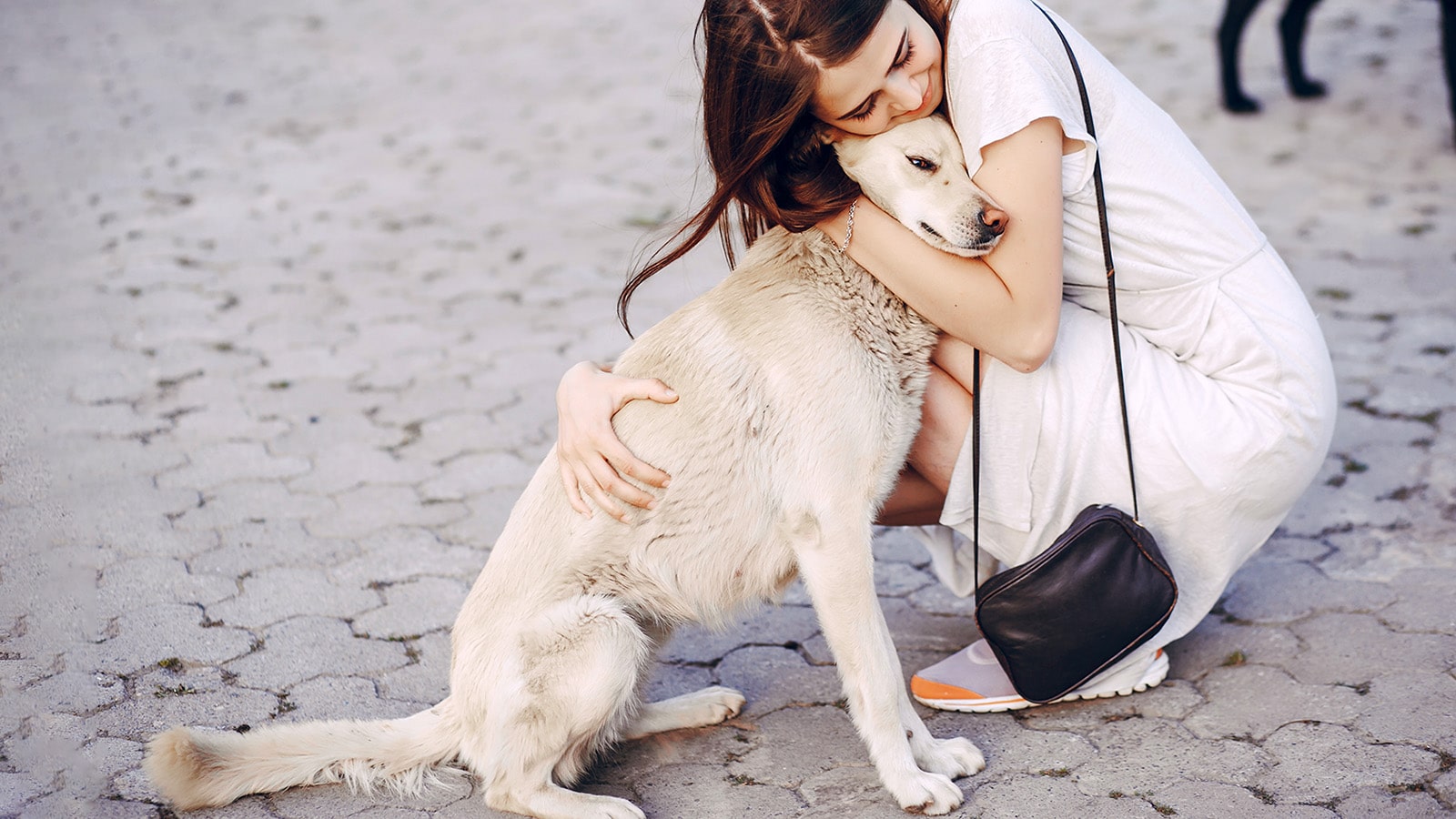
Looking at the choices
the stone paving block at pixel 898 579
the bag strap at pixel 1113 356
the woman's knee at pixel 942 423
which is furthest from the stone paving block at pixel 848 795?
the stone paving block at pixel 898 579

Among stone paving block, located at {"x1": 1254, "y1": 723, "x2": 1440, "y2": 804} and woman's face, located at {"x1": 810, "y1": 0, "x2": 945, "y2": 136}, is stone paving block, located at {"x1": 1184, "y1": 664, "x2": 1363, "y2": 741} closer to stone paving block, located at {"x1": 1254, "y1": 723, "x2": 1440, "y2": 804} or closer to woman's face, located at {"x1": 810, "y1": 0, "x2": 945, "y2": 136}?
stone paving block, located at {"x1": 1254, "y1": 723, "x2": 1440, "y2": 804}

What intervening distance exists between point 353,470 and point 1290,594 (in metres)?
2.80

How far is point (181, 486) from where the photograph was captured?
366 centimetres

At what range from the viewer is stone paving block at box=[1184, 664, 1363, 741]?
8.35ft

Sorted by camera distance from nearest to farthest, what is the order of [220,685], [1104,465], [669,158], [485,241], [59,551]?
1. [1104,465]
2. [220,685]
3. [59,551]
4. [485,241]
5. [669,158]

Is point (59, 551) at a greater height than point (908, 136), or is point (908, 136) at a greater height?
point (908, 136)

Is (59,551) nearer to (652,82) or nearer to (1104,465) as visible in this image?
(1104,465)

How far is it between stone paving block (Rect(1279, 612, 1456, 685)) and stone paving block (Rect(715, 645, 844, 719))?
3.55ft

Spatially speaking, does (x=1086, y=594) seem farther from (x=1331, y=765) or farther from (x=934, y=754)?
(x=1331, y=765)

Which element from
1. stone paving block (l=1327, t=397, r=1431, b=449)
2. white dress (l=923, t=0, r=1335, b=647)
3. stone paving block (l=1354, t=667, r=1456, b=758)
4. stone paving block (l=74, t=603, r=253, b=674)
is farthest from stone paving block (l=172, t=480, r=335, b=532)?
stone paving block (l=1327, t=397, r=1431, b=449)

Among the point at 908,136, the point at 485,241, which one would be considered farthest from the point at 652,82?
the point at 908,136

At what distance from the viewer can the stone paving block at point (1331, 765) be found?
2.31m

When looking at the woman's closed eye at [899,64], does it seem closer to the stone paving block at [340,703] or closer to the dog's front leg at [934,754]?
the dog's front leg at [934,754]

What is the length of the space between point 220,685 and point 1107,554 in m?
2.04
